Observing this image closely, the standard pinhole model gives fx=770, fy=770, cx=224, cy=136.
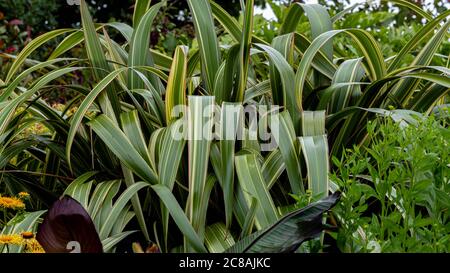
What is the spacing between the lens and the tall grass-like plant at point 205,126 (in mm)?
2188

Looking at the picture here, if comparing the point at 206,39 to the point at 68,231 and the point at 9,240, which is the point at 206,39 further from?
the point at 9,240

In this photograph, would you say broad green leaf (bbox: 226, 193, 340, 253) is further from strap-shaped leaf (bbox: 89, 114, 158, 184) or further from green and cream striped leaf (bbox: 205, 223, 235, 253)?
strap-shaped leaf (bbox: 89, 114, 158, 184)

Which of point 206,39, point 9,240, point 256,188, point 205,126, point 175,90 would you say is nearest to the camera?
point 9,240

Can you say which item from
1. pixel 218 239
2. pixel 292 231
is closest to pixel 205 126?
pixel 218 239

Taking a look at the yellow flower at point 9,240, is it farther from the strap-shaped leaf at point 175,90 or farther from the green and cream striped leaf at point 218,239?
the strap-shaped leaf at point 175,90

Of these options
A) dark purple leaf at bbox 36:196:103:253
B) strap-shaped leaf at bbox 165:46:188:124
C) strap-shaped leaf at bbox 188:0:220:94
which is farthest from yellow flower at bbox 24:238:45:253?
strap-shaped leaf at bbox 188:0:220:94

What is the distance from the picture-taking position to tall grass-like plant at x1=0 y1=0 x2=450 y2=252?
2.19 m

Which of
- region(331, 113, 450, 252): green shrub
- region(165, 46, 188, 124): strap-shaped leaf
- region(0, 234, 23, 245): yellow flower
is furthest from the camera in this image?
region(165, 46, 188, 124): strap-shaped leaf

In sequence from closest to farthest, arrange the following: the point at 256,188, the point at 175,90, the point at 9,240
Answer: the point at 9,240
the point at 256,188
the point at 175,90

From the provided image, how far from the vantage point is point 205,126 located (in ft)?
7.47

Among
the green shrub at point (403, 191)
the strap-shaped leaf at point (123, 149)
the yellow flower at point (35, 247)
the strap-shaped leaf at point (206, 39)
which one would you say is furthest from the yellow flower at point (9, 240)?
the strap-shaped leaf at point (206, 39)

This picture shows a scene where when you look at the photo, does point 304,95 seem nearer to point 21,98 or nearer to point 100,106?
point 100,106

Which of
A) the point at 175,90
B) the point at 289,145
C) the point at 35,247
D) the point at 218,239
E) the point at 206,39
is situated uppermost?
the point at 206,39

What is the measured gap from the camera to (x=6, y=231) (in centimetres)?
220
